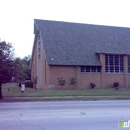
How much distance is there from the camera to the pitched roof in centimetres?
3681

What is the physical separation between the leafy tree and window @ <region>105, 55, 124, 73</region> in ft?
66.7

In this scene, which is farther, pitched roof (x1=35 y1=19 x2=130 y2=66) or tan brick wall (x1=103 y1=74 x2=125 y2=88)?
tan brick wall (x1=103 y1=74 x2=125 y2=88)

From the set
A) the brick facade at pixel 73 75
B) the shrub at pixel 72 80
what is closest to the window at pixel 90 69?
the brick facade at pixel 73 75

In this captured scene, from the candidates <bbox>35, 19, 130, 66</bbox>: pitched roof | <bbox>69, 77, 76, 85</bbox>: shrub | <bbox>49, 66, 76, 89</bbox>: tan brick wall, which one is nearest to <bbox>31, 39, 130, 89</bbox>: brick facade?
<bbox>49, 66, 76, 89</bbox>: tan brick wall

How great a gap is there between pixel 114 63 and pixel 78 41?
615 centimetres

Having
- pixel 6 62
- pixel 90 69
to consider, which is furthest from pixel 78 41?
pixel 6 62

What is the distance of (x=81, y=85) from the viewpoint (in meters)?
37.5

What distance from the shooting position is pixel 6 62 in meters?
21.5

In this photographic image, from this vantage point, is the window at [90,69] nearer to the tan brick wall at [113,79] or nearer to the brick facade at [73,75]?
the brick facade at [73,75]

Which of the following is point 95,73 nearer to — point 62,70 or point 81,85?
point 81,85

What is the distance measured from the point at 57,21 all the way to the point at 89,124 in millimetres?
33381

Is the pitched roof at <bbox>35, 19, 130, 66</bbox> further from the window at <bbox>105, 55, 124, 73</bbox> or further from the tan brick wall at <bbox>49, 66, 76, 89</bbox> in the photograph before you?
the window at <bbox>105, 55, 124, 73</bbox>

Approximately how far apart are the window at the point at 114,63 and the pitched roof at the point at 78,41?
1017mm

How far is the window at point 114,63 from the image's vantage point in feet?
129
